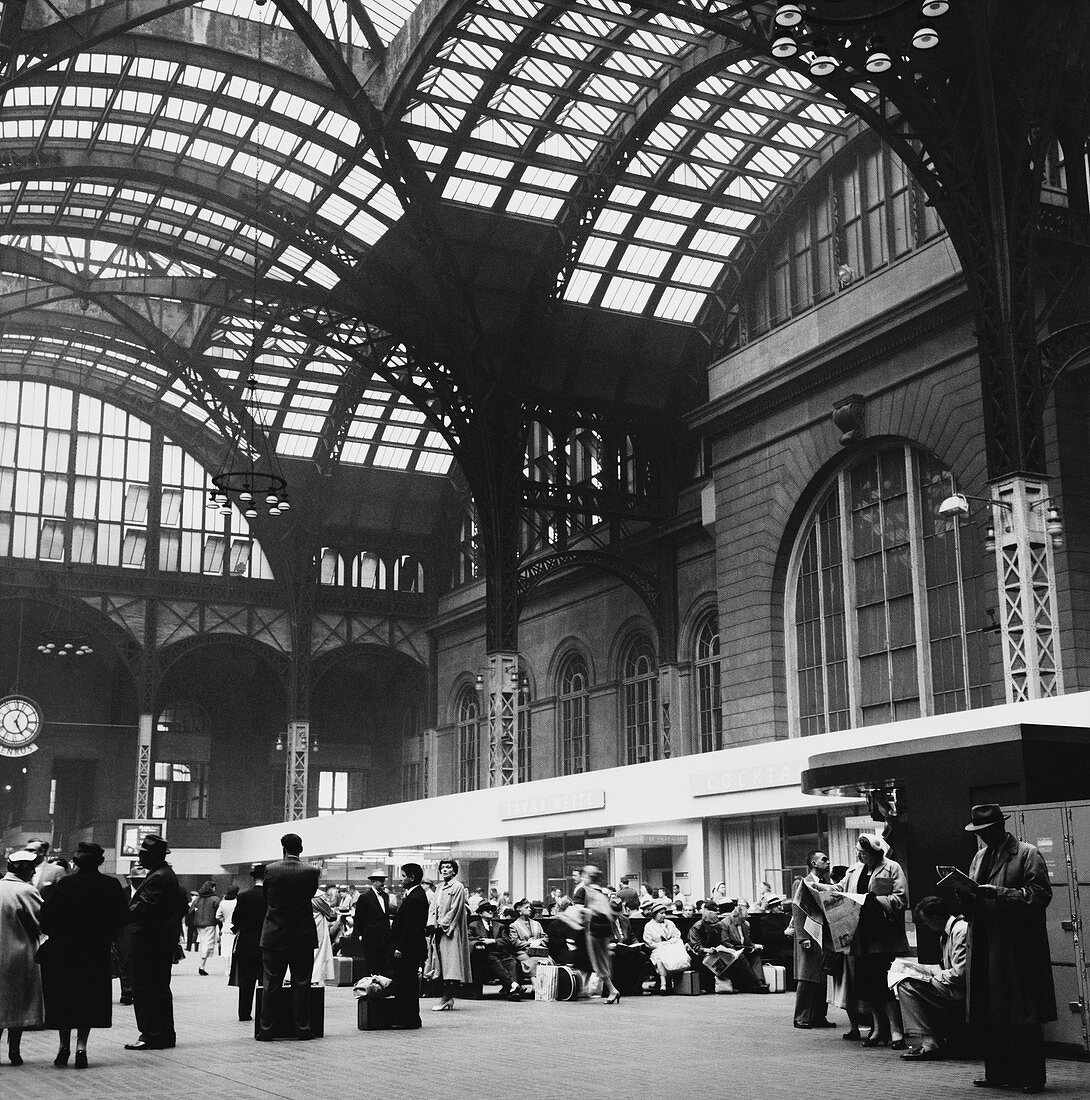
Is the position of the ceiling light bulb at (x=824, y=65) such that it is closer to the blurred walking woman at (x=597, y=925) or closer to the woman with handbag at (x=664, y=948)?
the blurred walking woman at (x=597, y=925)

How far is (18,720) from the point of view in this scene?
48188mm

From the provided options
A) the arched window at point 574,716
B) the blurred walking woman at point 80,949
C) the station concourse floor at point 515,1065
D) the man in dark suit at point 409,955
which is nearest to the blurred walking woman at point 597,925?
the station concourse floor at point 515,1065

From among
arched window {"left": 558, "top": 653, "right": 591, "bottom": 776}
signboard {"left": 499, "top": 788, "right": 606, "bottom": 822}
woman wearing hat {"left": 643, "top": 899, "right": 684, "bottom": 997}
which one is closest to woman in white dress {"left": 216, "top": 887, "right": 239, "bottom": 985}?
woman wearing hat {"left": 643, "top": 899, "right": 684, "bottom": 997}

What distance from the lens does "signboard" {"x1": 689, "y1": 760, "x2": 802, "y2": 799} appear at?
2656 cm

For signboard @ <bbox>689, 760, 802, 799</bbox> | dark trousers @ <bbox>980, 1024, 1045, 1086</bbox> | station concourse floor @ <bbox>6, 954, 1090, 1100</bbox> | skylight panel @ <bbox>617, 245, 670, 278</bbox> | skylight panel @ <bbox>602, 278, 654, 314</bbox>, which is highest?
skylight panel @ <bbox>617, 245, 670, 278</bbox>

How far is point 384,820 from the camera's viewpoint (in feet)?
135

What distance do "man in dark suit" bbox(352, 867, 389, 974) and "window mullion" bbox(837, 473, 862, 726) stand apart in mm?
15013

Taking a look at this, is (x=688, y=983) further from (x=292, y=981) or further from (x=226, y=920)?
(x=226, y=920)

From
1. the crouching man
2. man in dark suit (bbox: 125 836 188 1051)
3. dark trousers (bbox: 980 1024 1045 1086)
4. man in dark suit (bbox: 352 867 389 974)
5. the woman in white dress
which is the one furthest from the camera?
the woman in white dress

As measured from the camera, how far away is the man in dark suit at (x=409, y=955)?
1423 cm

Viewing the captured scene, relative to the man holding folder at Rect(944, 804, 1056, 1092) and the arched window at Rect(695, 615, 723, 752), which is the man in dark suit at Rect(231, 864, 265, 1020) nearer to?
the man holding folder at Rect(944, 804, 1056, 1092)

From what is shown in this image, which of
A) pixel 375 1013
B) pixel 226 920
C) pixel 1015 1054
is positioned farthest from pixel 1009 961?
pixel 226 920

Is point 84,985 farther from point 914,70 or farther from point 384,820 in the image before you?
point 384,820

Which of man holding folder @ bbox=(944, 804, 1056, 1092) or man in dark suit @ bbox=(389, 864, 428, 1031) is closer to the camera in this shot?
man holding folder @ bbox=(944, 804, 1056, 1092)
